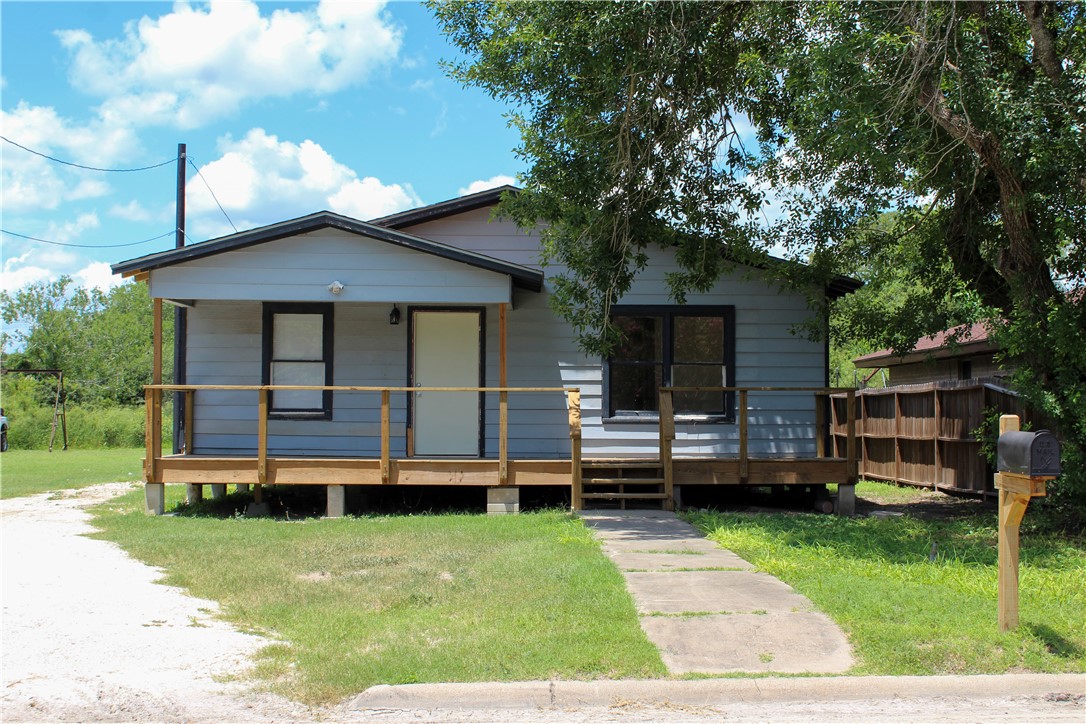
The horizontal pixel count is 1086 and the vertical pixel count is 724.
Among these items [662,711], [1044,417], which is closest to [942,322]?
[1044,417]

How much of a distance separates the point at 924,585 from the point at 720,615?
1885 mm

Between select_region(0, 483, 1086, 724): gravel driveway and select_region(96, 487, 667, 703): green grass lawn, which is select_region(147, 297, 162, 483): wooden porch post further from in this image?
select_region(0, 483, 1086, 724): gravel driveway

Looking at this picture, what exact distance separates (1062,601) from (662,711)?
3.41 metres

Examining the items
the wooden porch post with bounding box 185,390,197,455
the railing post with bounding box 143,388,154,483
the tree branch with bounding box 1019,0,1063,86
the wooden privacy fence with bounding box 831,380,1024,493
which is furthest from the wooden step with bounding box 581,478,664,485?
the tree branch with bounding box 1019,0,1063,86

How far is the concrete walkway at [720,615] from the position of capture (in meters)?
5.05

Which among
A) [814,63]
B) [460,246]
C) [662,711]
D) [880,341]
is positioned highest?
[814,63]

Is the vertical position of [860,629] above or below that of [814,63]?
below

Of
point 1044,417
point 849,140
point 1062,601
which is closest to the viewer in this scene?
point 1062,601

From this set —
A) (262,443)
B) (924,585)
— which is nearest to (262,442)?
(262,443)

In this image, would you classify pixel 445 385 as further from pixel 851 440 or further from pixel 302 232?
pixel 851 440

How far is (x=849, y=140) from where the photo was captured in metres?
8.22

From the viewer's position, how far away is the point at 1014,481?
534cm

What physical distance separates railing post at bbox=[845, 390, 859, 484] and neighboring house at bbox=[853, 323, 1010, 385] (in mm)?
1351

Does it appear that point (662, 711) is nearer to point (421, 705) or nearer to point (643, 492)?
point (421, 705)
